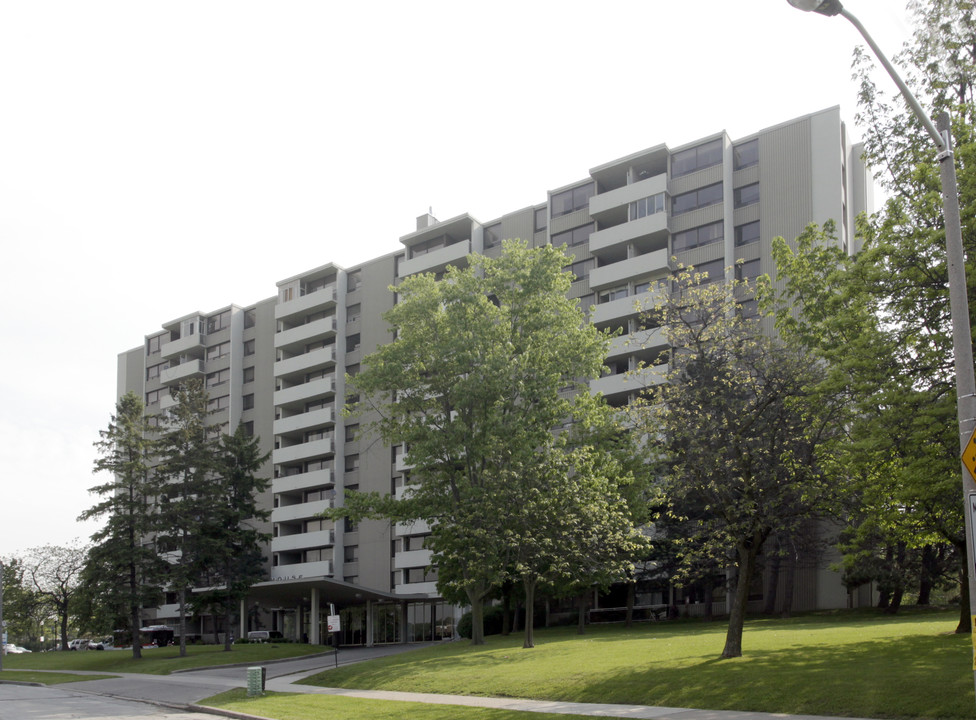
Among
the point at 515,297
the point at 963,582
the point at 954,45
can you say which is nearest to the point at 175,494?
the point at 515,297

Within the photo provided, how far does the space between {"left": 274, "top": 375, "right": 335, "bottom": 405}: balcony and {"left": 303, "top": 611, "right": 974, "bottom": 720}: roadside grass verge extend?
40154 mm

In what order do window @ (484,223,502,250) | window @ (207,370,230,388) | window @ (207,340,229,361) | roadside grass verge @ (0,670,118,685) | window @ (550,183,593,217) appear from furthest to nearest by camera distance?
window @ (207,340,229,361), window @ (207,370,230,388), window @ (484,223,502,250), window @ (550,183,593,217), roadside grass verge @ (0,670,118,685)

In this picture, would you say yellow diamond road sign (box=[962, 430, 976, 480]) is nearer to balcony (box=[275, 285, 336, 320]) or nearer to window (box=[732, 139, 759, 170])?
window (box=[732, 139, 759, 170])

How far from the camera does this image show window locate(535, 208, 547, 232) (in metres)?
65.4

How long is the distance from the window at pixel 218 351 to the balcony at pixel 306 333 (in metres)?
7.61

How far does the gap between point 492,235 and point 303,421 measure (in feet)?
69.0

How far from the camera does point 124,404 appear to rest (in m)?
56.8

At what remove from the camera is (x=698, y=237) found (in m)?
56.3

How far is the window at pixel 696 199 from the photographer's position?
55906 mm

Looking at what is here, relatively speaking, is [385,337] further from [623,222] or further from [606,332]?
[606,332]

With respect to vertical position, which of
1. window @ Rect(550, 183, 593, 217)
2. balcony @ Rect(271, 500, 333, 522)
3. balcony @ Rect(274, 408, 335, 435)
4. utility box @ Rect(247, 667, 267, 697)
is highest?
window @ Rect(550, 183, 593, 217)

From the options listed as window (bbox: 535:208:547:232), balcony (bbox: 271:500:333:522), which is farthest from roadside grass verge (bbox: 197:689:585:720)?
window (bbox: 535:208:547:232)

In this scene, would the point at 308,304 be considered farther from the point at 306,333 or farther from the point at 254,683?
the point at 254,683

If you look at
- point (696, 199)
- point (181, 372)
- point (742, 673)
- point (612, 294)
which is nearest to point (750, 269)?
point (696, 199)
